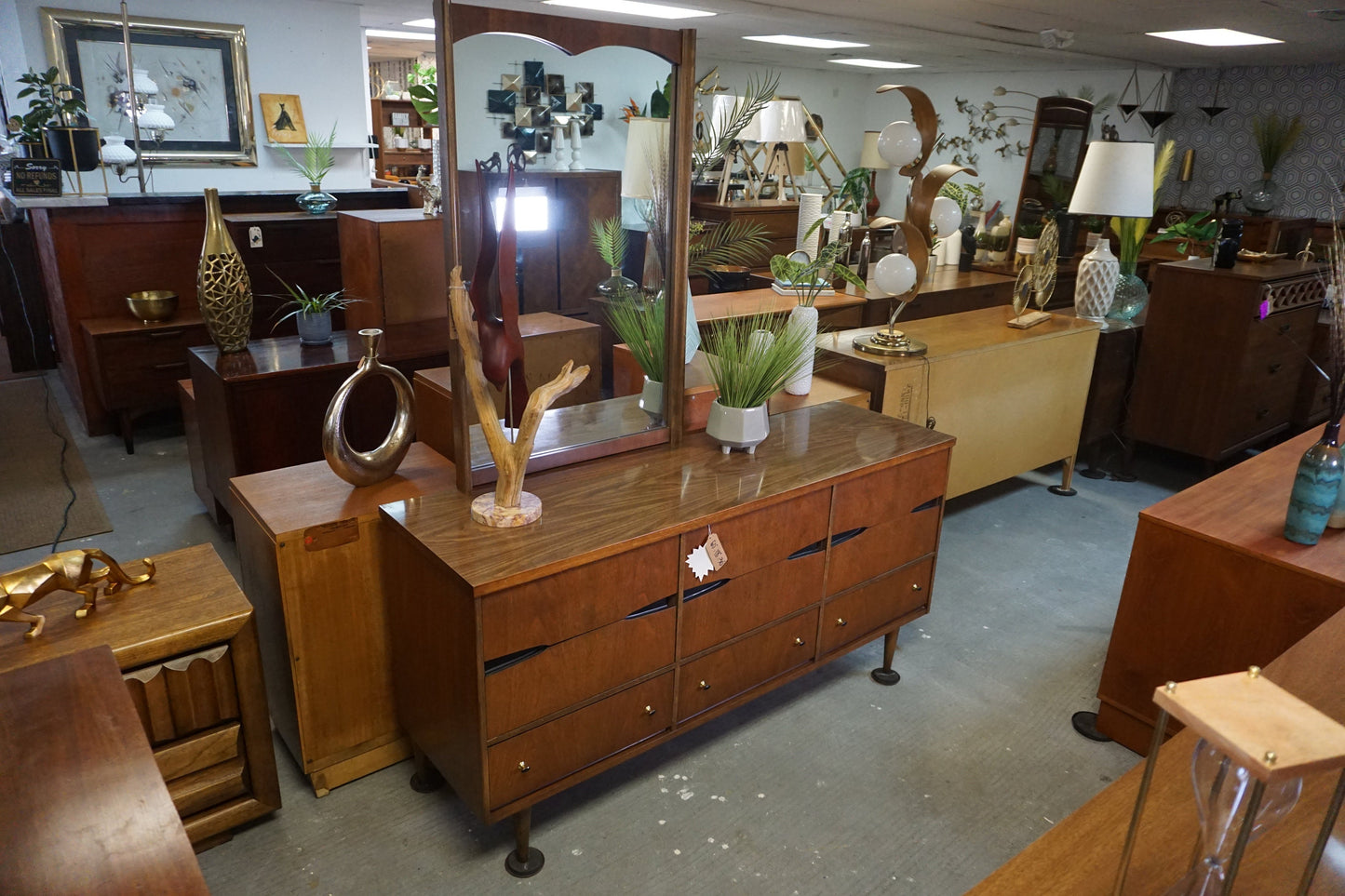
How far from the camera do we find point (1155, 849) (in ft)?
3.84

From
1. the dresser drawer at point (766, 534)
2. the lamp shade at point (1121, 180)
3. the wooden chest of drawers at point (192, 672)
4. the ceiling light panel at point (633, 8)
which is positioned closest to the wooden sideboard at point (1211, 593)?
the dresser drawer at point (766, 534)

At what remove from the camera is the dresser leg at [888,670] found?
8.50 feet

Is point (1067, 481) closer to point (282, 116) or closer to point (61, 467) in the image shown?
point (61, 467)

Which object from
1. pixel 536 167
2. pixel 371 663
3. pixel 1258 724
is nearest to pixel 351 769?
pixel 371 663

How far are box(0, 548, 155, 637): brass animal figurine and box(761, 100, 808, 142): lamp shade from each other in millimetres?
3001

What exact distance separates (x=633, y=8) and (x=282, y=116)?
2.56 metres

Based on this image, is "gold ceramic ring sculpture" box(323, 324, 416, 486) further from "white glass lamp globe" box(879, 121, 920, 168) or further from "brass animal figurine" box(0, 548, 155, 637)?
"white glass lamp globe" box(879, 121, 920, 168)

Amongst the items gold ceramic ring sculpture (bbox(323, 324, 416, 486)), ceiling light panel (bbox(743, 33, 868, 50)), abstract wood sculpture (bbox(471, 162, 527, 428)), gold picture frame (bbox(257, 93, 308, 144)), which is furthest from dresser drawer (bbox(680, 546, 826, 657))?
gold picture frame (bbox(257, 93, 308, 144))

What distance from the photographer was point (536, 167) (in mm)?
4516

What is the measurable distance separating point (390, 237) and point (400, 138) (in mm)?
8430

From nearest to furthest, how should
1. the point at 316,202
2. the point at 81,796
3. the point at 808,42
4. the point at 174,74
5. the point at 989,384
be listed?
the point at 81,796 → the point at 989,384 → the point at 316,202 → the point at 174,74 → the point at 808,42

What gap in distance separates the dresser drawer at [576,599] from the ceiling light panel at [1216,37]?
4936 millimetres

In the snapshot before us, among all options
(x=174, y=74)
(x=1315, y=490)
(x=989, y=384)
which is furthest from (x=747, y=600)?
(x=174, y=74)

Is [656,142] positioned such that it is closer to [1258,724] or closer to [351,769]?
[351,769]
